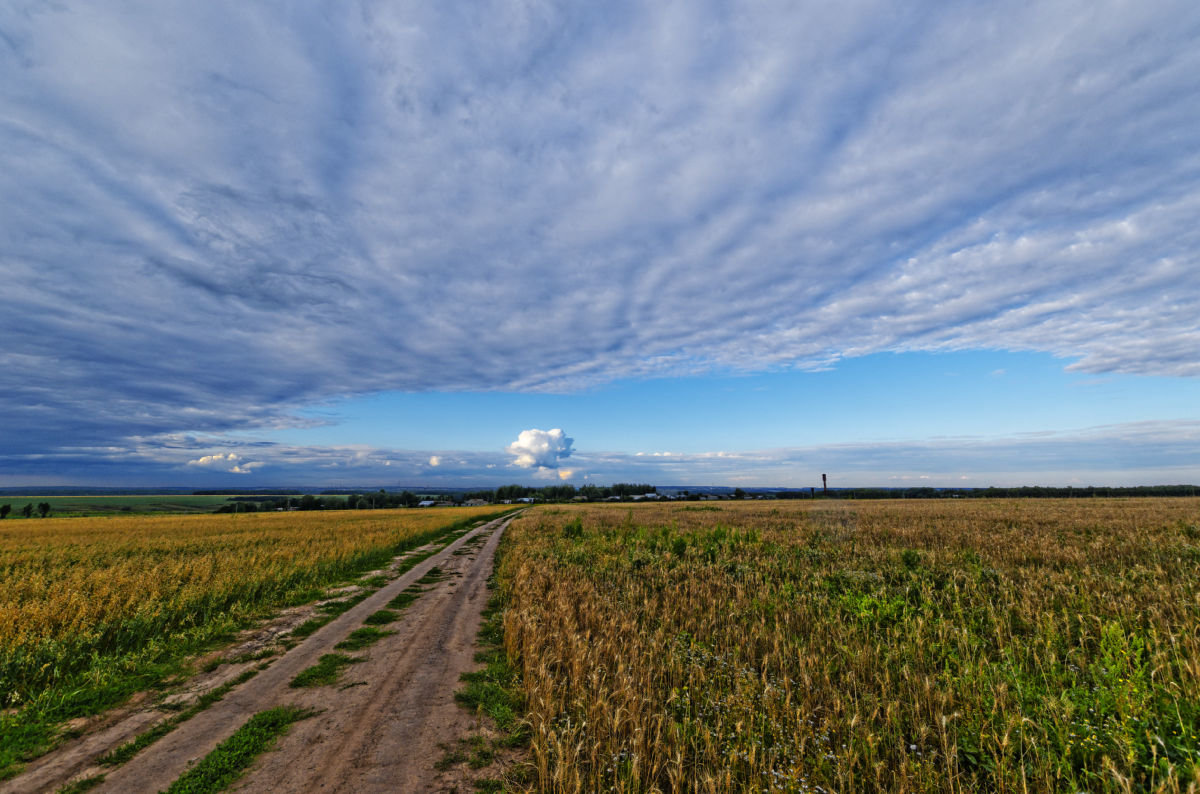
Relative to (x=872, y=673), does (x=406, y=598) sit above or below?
below

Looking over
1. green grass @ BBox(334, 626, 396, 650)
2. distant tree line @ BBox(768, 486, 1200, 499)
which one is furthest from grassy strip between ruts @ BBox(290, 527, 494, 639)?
distant tree line @ BBox(768, 486, 1200, 499)

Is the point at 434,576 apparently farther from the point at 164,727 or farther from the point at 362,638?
the point at 164,727

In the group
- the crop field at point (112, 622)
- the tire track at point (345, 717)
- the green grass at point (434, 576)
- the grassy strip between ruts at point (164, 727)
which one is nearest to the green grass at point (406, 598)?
the green grass at point (434, 576)

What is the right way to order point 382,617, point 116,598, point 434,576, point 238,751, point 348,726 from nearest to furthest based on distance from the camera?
point 238,751, point 348,726, point 116,598, point 382,617, point 434,576

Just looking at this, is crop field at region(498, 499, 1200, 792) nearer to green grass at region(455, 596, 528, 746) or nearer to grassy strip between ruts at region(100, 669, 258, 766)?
green grass at region(455, 596, 528, 746)

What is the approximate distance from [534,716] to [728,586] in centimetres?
833

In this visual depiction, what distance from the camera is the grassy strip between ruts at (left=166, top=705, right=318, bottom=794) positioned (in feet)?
18.6

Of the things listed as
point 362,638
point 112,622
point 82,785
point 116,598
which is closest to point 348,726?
point 82,785

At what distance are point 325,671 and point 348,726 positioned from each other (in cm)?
301

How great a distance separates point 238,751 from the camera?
20.8ft

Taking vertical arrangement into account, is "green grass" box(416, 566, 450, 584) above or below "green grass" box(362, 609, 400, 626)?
below

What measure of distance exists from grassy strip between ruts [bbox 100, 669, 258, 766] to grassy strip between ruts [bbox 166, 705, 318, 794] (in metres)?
1.14

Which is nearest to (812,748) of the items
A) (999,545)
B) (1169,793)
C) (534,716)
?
(1169,793)

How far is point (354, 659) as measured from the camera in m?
10.2
